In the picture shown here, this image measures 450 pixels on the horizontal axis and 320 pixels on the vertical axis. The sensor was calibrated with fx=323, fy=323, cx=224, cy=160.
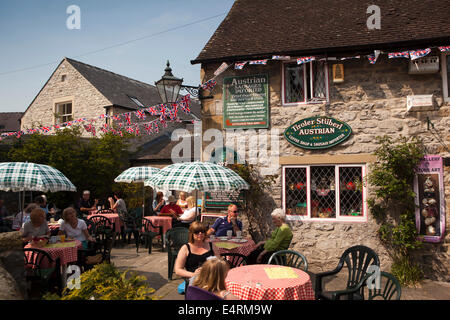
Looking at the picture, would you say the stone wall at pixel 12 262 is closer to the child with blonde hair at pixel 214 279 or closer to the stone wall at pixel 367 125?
the child with blonde hair at pixel 214 279

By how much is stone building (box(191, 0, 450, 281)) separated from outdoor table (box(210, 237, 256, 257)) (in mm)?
1942

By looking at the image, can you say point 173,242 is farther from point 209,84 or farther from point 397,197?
point 397,197

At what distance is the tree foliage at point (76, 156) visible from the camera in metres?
13.0

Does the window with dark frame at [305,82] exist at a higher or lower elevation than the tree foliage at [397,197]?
higher

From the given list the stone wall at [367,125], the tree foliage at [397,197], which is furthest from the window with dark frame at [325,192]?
the tree foliage at [397,197]

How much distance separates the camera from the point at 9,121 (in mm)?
28000

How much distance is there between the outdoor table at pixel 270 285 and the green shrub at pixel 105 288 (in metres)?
1.06

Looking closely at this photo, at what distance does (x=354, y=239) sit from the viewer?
7121 mm

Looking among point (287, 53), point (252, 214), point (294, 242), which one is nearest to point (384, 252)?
point (294, 242)

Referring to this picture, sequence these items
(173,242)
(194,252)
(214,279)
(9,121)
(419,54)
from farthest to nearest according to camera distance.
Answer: (9,121) < (419,54) < (173,242) < (194,252) < (214,279)

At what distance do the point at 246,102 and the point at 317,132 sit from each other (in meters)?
1.88

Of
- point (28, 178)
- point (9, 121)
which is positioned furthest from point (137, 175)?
point (9, 121)
